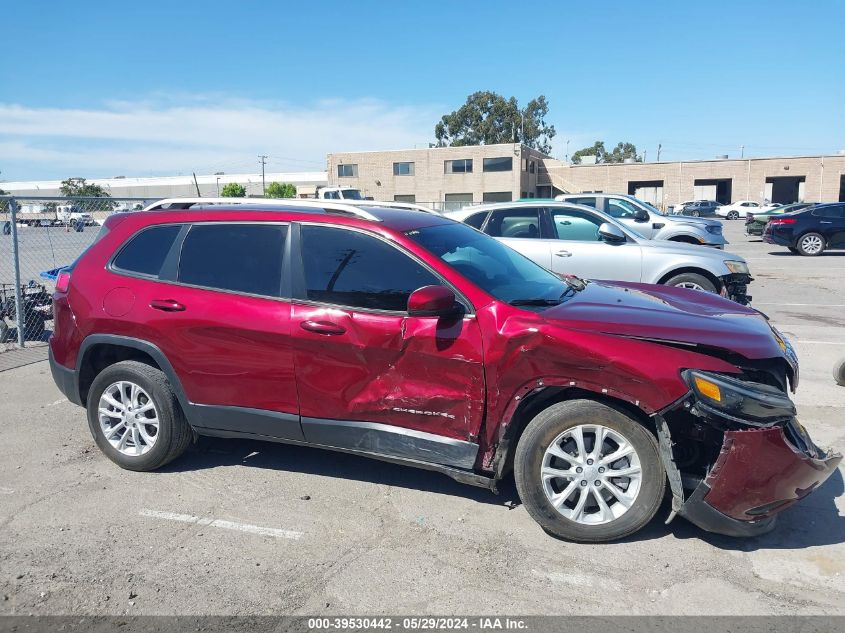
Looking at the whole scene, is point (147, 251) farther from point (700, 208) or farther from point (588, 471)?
point (700, 208)

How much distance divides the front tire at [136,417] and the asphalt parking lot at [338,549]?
0.54ft

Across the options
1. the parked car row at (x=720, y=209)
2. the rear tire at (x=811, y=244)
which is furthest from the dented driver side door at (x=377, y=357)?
the parked car row at (x=720, y=209)

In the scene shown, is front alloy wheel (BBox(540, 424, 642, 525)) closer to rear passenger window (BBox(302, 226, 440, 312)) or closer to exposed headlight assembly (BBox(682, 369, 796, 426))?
exposed headlight assembly (BBox(682, 369, 796, 426))

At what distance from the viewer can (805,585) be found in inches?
127

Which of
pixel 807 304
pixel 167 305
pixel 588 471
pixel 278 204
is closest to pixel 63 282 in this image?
pixel 167 305

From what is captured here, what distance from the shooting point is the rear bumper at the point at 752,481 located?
3.27 meters

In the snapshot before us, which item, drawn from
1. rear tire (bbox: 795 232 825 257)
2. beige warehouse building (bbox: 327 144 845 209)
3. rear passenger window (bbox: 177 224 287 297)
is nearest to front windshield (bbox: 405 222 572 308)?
rear passenger window (bbox: 177 224 287 297)

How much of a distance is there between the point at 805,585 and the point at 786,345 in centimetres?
144

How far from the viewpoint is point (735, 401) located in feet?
10.9

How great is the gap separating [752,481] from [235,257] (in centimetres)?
335

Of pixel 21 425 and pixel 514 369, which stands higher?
pixel 514 369

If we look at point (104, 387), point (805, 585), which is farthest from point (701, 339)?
point (104, 387)

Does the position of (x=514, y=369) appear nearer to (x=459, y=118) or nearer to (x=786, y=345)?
(x=786, y=345)

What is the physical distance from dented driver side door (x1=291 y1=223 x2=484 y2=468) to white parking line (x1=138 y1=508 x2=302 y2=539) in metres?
0.60
